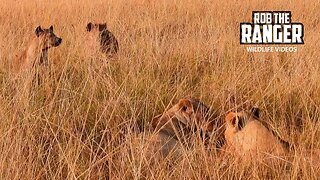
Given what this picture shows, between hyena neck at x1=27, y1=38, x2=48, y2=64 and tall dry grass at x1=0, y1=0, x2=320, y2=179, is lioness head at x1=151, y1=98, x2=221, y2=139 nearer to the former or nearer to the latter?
tall dry grass at x1=0, y1=0, x2=320, y2=179

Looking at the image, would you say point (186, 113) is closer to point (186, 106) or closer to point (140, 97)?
point (186, 106)

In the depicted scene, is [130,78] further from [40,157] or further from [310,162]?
[310,162]

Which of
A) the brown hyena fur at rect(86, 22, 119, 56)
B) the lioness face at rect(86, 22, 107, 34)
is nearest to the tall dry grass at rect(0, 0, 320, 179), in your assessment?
the brown hyena fur at rect(86, 22, 119, 56)

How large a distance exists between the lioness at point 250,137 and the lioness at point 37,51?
2278 mm

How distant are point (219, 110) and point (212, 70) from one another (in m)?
1.11

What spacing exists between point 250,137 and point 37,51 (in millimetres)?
3060

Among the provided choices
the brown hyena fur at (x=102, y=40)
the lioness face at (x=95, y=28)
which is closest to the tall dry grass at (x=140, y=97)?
the brown hyena fur at (x=102, y=40)

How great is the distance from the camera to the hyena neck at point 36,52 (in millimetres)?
5401

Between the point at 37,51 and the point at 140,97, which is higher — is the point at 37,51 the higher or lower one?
the higher one

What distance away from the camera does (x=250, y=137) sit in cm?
324

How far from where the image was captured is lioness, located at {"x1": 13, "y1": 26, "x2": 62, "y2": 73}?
17.1 ft

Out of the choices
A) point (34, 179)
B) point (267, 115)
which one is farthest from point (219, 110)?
point (34, 179)

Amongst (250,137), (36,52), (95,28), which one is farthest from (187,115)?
(95,28)

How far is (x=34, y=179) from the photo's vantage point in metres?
2.78
